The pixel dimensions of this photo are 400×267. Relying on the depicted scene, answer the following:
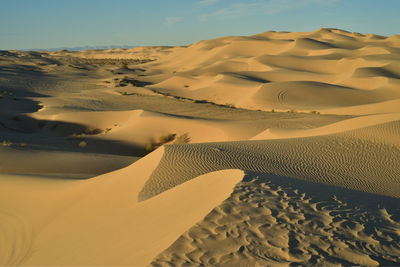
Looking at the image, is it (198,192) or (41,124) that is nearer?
(198,192)

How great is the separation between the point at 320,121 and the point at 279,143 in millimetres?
6891

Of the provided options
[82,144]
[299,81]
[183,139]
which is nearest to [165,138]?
[183,139]

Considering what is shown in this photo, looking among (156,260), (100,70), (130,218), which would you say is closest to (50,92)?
(100,70)

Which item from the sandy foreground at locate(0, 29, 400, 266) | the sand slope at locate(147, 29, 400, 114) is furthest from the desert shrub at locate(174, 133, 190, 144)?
the sand slope at locate(147, 29, 400, 114)

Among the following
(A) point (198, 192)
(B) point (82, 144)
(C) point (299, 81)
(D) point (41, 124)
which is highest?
(C) point (299, 81)

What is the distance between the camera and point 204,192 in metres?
5.22

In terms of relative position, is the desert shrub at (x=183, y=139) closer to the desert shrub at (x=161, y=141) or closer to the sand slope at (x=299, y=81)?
the desert shrub at (x=161, y=141)

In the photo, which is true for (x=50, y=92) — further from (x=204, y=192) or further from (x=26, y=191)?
(x=204, y=192)

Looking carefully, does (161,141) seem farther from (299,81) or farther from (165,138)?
(299,81)

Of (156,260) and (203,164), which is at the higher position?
(203,164)

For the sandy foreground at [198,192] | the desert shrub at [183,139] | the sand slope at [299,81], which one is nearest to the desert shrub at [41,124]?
the sandy foreground at [198,192]

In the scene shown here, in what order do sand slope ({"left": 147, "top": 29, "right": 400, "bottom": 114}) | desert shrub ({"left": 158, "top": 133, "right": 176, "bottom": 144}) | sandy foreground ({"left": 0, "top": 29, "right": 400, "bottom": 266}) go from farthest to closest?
1. sand slope ({"left": 147, "top": 29, "right": 400, "bottom": 114})
2. desert shrub ({"left": 158, "top": 133, "right": 176, "bottom": 144})
3. sandy foreground ({"left": 0, "top": 29, "right": 400, "bottom": 266})

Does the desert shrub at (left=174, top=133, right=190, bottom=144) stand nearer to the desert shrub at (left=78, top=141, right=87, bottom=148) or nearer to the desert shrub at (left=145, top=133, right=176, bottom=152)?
the desert shrub at (left=145, top=133, right=176, bottom=152)

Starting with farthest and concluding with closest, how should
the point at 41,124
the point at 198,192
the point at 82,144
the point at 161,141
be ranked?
the point at 41,124
the point at 161,141
the point at 82,144
the point at 198,192
